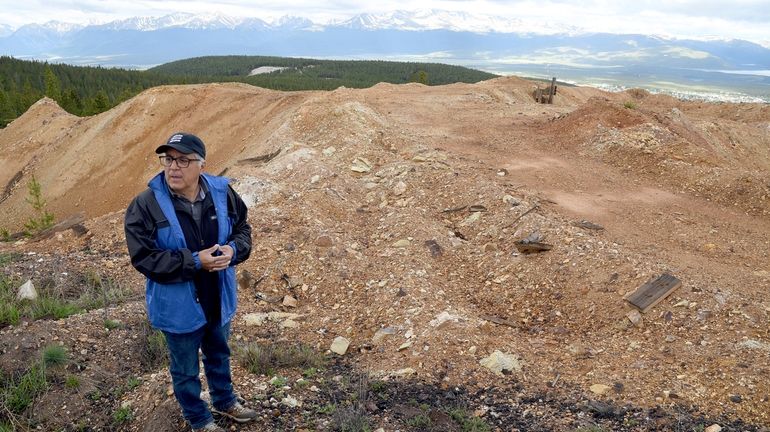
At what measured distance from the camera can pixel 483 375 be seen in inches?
211

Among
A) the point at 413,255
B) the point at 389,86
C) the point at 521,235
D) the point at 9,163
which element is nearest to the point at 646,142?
the point at 521,235

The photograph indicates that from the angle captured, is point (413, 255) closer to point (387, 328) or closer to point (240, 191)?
point (387, 328)

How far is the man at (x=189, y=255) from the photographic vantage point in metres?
3.47

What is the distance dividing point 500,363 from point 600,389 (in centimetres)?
103

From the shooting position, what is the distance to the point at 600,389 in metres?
5.07

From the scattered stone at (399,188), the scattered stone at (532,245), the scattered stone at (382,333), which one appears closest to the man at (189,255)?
the scattered stone at (382,333)

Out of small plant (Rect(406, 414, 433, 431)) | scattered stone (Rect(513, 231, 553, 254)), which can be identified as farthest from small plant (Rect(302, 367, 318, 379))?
scattered stone (Rect(513, 231, 553, 254))

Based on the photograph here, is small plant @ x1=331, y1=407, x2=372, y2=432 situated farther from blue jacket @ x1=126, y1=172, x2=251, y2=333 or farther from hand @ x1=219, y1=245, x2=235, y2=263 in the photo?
hand @ x1=219, y1=245, x2=235, y2=263

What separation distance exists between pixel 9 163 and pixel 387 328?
1053 inches

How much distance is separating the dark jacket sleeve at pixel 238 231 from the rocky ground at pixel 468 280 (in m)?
1.56

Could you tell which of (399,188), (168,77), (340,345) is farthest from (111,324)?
(168,77)

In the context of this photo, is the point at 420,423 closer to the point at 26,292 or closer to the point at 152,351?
the point at 152,351

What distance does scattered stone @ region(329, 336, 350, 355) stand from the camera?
6.17 m

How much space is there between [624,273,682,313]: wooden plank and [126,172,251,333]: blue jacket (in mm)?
5099
